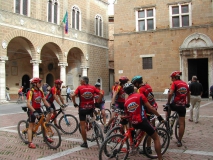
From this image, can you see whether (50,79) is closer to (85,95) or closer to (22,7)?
(22,7)

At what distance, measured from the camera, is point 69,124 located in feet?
25.9

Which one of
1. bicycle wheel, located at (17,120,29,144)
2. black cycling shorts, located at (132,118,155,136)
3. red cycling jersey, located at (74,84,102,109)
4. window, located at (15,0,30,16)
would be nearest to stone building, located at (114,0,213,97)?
window, located at (15,0,30,16)

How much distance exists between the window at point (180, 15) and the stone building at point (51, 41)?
10003 millimetres

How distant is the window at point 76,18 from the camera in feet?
88.1

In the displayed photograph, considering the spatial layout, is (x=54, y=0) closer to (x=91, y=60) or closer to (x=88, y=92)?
(x=91, y=60)

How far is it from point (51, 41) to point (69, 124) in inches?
670

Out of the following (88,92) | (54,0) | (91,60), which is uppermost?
(54,0)

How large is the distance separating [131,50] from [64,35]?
758 centimetres

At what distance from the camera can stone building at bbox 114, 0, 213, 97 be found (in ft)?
64.2

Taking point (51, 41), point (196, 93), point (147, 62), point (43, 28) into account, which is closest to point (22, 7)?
point (43, 28)

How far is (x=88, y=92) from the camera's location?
611 centimetres

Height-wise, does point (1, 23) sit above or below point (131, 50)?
above

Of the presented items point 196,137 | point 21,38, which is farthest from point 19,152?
point 21,38

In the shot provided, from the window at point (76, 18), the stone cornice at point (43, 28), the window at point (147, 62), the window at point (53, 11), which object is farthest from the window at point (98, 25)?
the window at point (147, 62)
